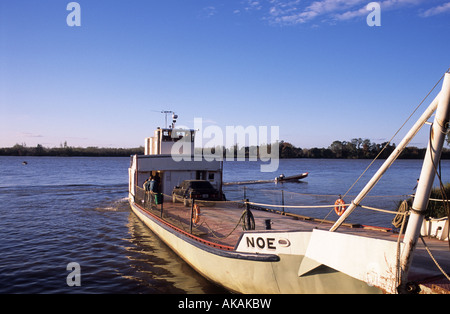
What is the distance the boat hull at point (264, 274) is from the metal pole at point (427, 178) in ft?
3.46

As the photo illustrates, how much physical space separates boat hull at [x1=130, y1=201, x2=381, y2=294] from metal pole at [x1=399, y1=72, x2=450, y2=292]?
3.46ft

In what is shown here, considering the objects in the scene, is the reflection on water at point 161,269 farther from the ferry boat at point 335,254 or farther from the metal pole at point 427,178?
the metal pole at point 427,178

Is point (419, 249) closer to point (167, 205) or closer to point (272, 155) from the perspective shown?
point (167, 205)

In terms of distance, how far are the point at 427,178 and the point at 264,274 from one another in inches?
172

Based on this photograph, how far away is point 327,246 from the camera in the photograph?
7129 millimetres

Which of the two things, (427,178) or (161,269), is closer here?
(427,178)

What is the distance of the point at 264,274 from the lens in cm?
835

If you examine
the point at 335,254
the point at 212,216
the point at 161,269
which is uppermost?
the point at 335,254

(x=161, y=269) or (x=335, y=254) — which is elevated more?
(x=335, y=254)

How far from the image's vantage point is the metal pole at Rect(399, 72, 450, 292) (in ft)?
19.7

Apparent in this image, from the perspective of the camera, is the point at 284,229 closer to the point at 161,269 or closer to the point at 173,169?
the point at 161,269

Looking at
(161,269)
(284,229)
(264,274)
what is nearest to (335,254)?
(264,274)

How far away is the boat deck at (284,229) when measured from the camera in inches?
261
